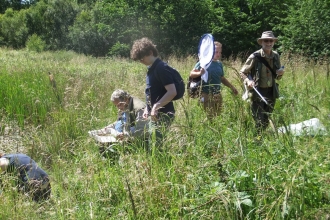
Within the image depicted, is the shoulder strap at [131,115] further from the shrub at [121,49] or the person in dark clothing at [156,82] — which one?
the shrub at [121,49]

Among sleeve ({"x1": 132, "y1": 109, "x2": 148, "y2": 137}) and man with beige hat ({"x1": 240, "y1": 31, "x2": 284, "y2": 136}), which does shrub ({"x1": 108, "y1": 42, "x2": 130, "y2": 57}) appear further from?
sleeve ({"x1": 132, "y1": 109, "x2": 148, "y2": 137})

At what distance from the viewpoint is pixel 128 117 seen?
4.37 metres

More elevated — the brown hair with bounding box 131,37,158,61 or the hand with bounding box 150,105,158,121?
the brown hair with bounding box 131,37,158,61

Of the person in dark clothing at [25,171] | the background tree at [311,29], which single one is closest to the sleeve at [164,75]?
the person in dark clothing at [25,171]

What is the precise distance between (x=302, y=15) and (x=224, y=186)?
16277 millimetres

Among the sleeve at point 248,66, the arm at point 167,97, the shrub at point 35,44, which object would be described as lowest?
the shrub at point 35,44

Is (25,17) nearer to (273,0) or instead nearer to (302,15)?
(273,0)

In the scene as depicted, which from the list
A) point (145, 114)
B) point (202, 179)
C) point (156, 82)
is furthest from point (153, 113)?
point (202, 179)

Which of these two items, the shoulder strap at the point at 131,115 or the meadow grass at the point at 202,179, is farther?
the shoulder strap at the point at 131,115

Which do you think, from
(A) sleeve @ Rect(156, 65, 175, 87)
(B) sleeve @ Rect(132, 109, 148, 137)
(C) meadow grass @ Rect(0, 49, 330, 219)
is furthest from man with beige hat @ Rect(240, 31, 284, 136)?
(B) sleeve @ Rect(132, 109, 148, 137)

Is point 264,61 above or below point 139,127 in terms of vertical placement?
above

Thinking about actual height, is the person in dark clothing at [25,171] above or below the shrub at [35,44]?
above

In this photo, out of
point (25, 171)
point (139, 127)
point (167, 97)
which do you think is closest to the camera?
point (25, 171)

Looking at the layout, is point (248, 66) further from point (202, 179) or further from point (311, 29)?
point (311, 29)
